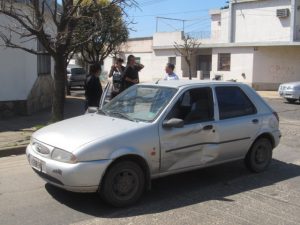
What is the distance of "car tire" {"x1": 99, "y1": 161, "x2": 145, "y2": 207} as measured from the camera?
19.0ft

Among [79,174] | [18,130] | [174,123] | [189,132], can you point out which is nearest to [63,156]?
[79,174]

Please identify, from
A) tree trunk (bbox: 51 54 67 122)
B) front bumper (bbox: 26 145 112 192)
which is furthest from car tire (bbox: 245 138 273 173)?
tree trunk (bbox: 51 54 67 122)

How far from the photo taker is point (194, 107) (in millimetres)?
6863

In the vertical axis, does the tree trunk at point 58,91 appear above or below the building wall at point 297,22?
below

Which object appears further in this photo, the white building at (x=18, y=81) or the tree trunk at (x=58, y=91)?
the white building at (x=18, y=81)

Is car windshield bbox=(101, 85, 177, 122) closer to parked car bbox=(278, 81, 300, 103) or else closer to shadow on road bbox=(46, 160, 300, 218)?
shadow on road bbox=(46, 160, 300, 218)

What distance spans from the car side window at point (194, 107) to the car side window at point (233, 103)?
0.20 m

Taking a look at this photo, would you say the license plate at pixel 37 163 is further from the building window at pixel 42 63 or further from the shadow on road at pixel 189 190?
the building window at pixel 42 63

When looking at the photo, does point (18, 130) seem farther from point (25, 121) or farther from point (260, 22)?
point (260, 22)

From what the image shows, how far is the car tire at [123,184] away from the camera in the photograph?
5.79m

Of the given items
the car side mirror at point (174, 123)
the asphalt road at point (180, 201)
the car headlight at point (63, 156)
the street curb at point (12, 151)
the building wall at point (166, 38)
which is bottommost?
the asphalt road at point (180, 201)

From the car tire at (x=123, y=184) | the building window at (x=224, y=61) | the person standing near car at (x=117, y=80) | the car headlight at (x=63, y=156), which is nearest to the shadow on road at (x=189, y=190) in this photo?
the car tire at (x=123, y=184)

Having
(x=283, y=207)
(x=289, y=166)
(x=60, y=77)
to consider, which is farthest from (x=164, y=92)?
(x=60, y=77)

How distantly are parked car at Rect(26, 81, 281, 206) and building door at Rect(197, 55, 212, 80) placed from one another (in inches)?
1294
